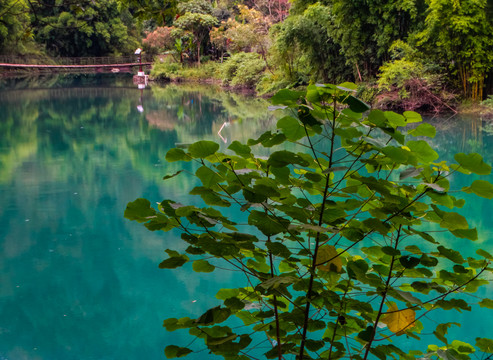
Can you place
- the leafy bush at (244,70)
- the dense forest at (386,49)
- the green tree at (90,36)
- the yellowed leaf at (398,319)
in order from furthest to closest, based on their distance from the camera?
1. the green tree at (90,36)
2. the leafy bush at (244,70)
3. the dense forest at (386,49)
4. the yellowed leaf at (398,319)

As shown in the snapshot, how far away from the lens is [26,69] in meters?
34.5

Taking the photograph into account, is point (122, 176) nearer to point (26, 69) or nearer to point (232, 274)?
point (232, 274)

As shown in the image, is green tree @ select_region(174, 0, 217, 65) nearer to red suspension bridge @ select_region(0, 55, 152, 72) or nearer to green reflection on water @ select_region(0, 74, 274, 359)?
red suspension bridge @ select_region(0, 55, 152, 72)


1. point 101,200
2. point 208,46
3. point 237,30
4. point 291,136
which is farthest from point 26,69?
point 291,136

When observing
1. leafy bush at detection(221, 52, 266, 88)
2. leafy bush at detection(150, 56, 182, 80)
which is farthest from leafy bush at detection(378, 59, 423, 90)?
leafy bush at detection(150, 56, 182, 80)

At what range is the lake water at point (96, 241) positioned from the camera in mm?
3545

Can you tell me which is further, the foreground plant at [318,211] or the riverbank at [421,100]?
the riverbank at [421,100]

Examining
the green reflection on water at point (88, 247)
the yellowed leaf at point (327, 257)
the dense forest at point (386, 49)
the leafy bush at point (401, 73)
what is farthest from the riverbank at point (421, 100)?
the yellowed leaf at point (327, 257)

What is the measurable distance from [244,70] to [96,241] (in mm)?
17122

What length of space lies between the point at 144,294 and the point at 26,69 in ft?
113

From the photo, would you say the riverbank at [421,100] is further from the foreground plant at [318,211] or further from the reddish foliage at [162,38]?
the reddish foliage at [162,38]

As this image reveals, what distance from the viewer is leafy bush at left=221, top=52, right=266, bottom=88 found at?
21.2 m

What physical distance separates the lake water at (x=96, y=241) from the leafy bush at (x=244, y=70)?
8749 millimetres

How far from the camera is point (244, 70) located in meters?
21.5
